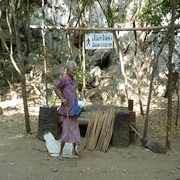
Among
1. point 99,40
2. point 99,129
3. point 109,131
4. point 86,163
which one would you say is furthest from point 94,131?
point 99,40

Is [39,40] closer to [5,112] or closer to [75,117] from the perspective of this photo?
[5,112]

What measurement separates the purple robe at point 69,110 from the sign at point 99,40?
50.2 inches

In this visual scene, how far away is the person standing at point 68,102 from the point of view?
3521 mm

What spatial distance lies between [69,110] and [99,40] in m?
1.75

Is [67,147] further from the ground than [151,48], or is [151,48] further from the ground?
[151,48]

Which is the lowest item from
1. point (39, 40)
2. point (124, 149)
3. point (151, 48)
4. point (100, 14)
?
point (124, 149)

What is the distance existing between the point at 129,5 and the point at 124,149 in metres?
10.7

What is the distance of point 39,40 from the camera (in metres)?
14.4

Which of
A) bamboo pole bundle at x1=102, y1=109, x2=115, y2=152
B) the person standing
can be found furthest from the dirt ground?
the person standing

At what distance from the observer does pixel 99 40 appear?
4.55 m

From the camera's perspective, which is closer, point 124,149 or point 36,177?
point 36,177

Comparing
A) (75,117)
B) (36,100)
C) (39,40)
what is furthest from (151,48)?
(75,117)

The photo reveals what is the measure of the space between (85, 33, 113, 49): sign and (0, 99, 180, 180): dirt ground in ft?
6.74

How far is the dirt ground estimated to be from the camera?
3.24 metres
